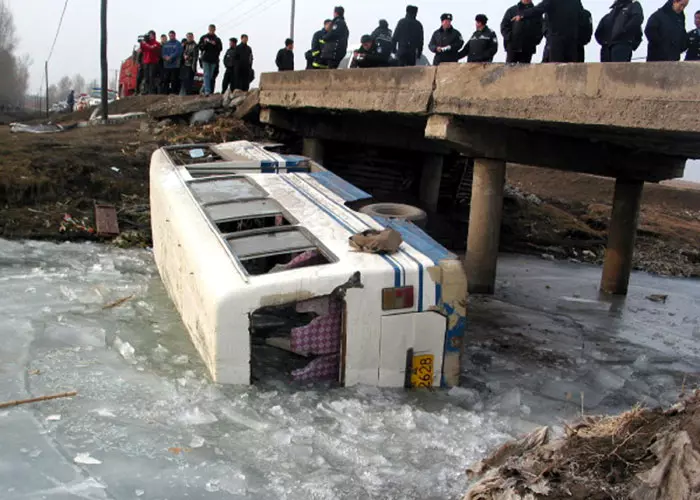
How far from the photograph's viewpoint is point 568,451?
3.21m

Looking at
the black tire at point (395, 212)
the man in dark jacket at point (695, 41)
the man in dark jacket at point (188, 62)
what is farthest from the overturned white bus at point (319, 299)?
the man in dark jacket at point (188, 62)

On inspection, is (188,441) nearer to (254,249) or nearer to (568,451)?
(254,249)

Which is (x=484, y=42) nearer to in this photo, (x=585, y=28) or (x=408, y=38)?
(x=585, y=28)

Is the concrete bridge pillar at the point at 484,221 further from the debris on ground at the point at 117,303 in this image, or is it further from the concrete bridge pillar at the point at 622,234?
the debris on ground at the point at 117,303

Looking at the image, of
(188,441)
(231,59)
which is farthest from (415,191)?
(188,441)

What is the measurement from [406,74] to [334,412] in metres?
5.34

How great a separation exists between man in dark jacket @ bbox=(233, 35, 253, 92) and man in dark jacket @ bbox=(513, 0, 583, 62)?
962 centimetres

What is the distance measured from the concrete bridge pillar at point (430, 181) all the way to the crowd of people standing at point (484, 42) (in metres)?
2.69

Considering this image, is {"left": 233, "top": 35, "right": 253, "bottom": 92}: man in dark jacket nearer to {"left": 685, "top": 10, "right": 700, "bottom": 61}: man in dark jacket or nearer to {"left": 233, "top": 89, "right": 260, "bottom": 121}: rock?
{"left": 233, "top": 89, "right": 260, "bottom": 121}: rock

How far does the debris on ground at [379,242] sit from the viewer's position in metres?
5.09

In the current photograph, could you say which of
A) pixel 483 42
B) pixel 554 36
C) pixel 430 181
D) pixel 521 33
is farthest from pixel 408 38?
pixel 554 36

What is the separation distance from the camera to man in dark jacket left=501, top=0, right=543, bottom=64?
868 centimetres

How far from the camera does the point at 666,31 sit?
7484 millimetres

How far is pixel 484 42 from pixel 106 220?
6.43 meters
